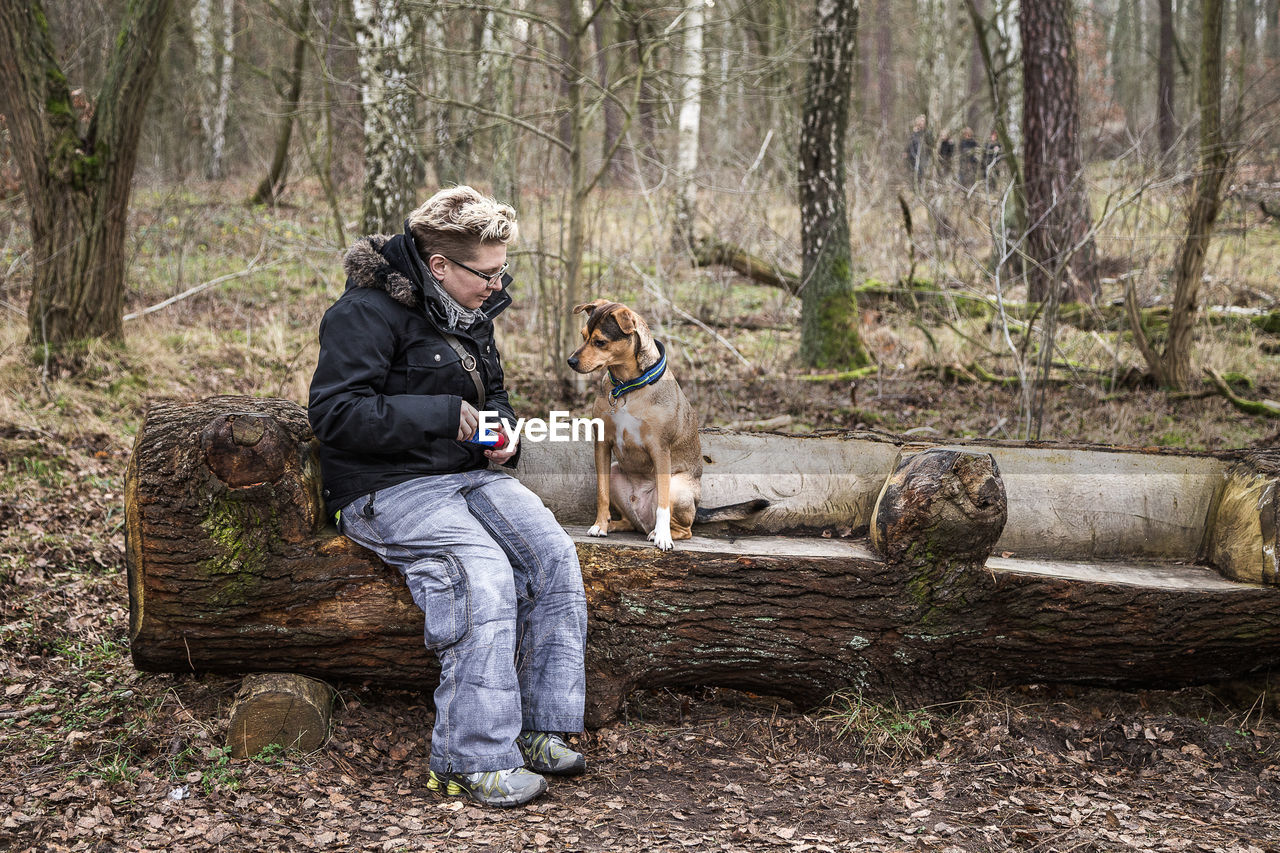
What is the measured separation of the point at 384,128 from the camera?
360 inches

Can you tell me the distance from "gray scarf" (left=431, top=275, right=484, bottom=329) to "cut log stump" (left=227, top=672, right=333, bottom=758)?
1.54m

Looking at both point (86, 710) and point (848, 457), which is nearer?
point (86, 710)

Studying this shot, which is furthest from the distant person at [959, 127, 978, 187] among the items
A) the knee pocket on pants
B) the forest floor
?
the knee pocket on pants

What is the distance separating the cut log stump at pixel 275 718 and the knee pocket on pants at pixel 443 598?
58cm

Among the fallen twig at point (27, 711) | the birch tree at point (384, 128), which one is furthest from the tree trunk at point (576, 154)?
the fallen twig at point (27, 711)

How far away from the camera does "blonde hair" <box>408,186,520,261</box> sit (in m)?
3.57

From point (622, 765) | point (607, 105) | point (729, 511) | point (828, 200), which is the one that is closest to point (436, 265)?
point (729, 511)

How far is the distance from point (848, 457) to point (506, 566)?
203 cm

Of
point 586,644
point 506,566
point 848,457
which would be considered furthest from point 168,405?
point 848,457

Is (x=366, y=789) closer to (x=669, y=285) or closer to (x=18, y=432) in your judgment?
(x=18, y=432)

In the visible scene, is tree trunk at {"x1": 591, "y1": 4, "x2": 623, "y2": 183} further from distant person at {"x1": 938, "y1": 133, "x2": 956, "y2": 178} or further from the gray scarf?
distant person at {"x1": 938, "y1": 133, "x2": 956, "y2": 178}

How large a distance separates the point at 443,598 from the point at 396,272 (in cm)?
126

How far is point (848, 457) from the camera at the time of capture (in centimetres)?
476

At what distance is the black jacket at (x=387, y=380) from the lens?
11.3 feet
